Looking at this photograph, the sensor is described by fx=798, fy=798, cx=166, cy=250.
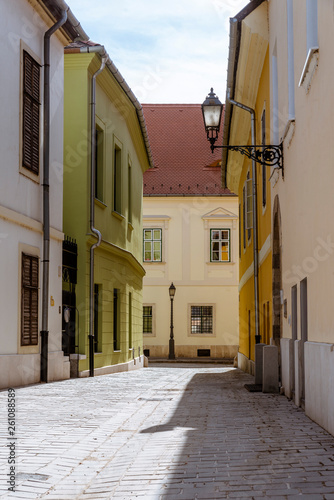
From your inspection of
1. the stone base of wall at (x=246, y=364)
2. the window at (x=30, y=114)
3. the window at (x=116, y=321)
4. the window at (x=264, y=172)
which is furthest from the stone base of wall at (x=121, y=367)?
the window at (x=264, y=172)

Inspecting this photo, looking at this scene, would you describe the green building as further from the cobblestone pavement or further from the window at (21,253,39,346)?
the cobblestone pavement

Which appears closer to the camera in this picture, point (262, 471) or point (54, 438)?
point (262, 471)

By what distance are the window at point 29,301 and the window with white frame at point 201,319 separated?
2711 cm

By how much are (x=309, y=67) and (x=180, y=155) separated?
3549 centimetres

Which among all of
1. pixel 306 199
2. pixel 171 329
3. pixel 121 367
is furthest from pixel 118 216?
pixel 171 329

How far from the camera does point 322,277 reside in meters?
8.22

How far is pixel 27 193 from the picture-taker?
1466 cm

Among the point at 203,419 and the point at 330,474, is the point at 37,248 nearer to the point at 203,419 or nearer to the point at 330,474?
the point at 203,419

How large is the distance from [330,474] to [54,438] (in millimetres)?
2761

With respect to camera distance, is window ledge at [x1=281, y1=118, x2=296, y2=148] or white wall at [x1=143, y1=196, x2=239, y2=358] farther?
white wall at [x1=143, y1=196, x2=239, y2=358]

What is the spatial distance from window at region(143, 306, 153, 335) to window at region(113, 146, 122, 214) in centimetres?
1874

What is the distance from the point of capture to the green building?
18375mm

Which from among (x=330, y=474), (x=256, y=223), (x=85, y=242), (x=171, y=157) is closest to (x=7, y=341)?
(x=85, y=242)

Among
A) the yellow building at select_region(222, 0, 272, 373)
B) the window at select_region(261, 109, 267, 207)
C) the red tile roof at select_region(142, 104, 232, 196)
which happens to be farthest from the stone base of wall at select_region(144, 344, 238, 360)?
the window at select_region(261, 109, 267, 207)
